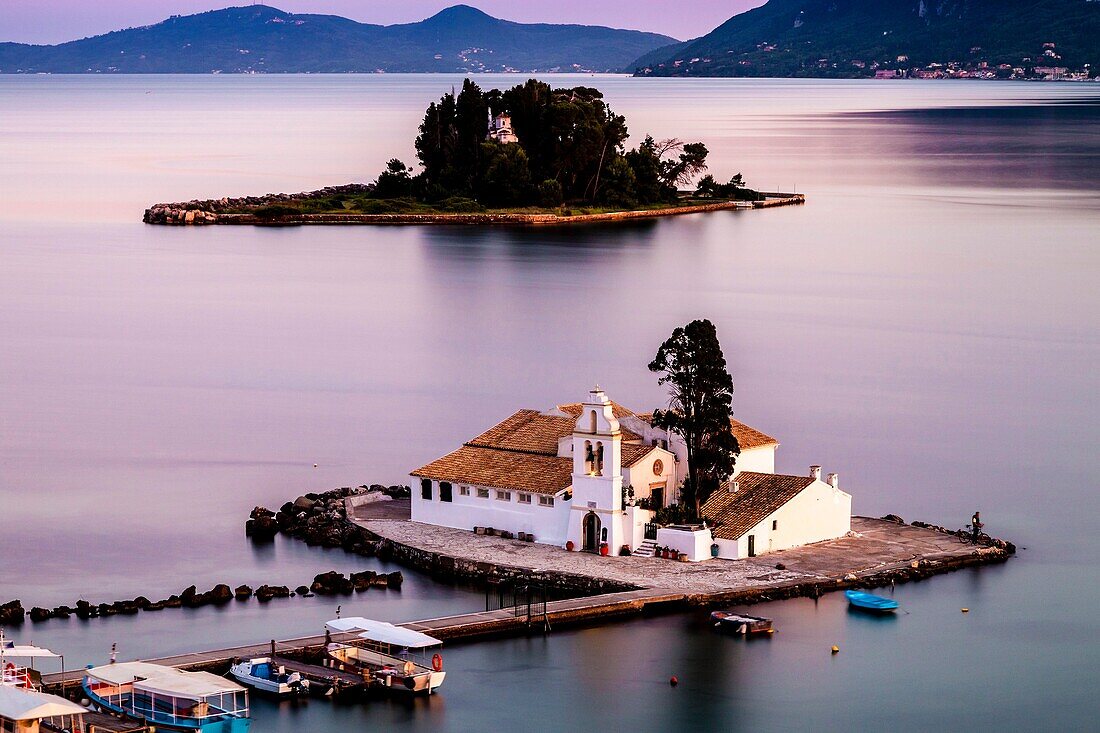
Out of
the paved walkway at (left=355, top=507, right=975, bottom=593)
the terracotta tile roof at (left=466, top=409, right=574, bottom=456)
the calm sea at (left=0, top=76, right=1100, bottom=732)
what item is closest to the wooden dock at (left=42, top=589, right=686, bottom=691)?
the calm sea at (left=0, top=76, right=1100, bottom=732)

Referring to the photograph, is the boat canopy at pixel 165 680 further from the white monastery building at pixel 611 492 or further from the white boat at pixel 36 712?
the white monastery building at pixel 611 492

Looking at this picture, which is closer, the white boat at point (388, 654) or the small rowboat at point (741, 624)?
the white boat at point (388, 654)

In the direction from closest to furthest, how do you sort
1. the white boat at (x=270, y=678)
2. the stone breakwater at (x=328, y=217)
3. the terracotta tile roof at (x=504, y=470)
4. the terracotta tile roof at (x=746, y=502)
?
1. the white boat at (x=270, y=678)
2. the terracotta tile roof at (x=746, y=502)
3. the terracotta tile roof at (x=504, y=470)
4. the stone breakwater at (x=328, y=217)

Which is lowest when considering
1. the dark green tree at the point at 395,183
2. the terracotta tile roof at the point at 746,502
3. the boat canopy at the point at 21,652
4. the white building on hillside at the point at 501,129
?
the boat canopy at the point at 21,652

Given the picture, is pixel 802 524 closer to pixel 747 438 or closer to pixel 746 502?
pixel 746 502

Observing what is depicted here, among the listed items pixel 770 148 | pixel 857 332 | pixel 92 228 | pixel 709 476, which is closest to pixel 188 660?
pixel 709 476

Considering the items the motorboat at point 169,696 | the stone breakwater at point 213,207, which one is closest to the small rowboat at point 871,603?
the motorboat at point 169,696

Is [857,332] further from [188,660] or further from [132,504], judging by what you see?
[188,660]
